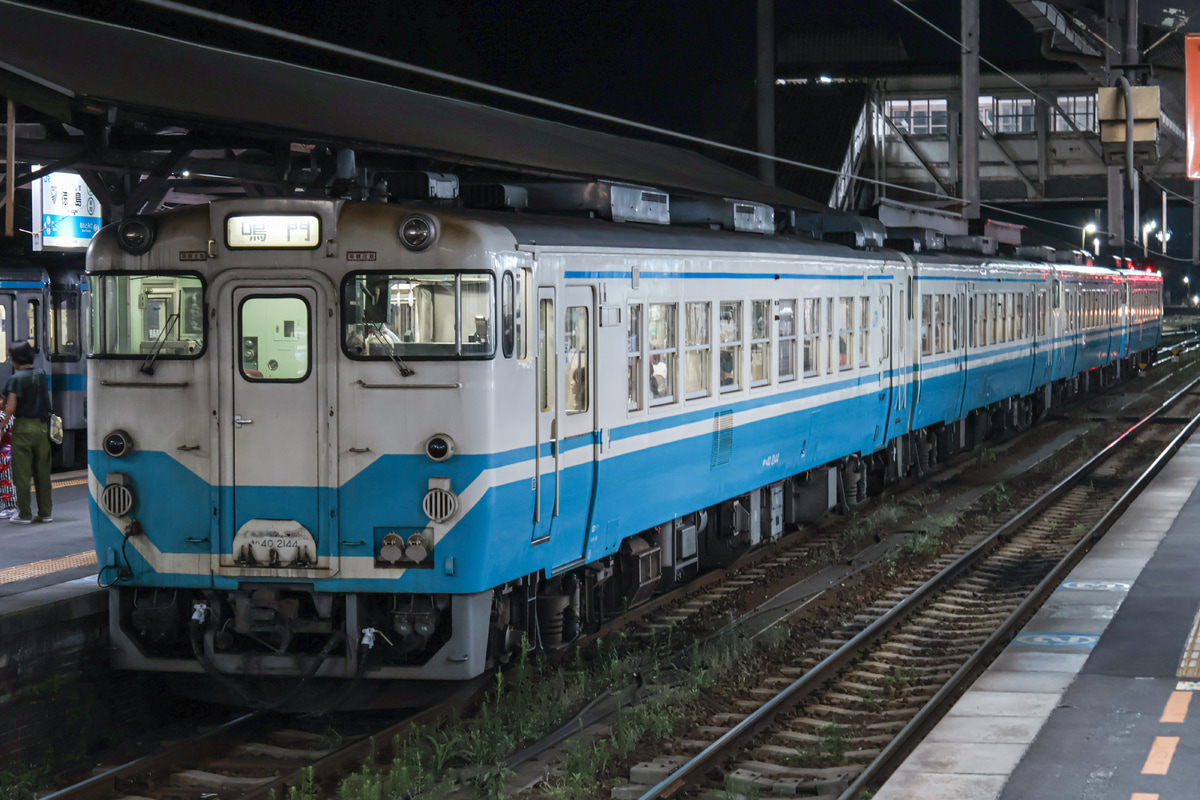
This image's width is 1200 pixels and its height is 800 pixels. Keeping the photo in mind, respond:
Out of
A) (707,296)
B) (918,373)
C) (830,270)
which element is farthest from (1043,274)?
(707,296)

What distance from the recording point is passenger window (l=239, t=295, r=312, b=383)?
27.2 ft

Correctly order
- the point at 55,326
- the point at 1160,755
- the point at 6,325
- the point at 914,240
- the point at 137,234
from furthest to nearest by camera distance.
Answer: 1. the point at 914,240
2. the point at 55,326
3. the point at 6,325
4. the point at 137,234
5. the point at 1160,755

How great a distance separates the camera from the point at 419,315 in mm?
8164

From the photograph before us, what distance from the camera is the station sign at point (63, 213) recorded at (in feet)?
46.2

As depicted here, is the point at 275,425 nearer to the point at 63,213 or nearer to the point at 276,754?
the point at 276,754

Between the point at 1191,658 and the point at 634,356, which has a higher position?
the point at 634,356

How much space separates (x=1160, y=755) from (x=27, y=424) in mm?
8941

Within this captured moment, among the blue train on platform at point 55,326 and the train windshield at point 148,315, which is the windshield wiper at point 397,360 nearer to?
the train windshield at point 148,315

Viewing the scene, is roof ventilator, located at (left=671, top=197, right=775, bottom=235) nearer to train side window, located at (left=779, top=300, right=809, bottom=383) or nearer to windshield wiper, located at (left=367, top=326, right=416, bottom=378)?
train side window, located at (left=779, top=300, right=809, bottom=383)

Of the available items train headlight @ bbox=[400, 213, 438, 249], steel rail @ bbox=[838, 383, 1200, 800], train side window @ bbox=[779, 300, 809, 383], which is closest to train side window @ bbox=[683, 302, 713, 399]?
train side window @ bbox=[779, 300, 809, 383]

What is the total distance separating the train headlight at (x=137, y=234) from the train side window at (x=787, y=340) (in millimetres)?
5944

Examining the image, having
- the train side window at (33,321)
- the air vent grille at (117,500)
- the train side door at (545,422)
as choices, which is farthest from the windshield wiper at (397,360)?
the train side window at (33,321)

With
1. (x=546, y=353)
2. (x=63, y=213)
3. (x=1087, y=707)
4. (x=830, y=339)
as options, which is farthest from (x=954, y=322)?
(x=546, y=353)

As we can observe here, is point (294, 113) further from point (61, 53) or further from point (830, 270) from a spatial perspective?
point (830, 270)
